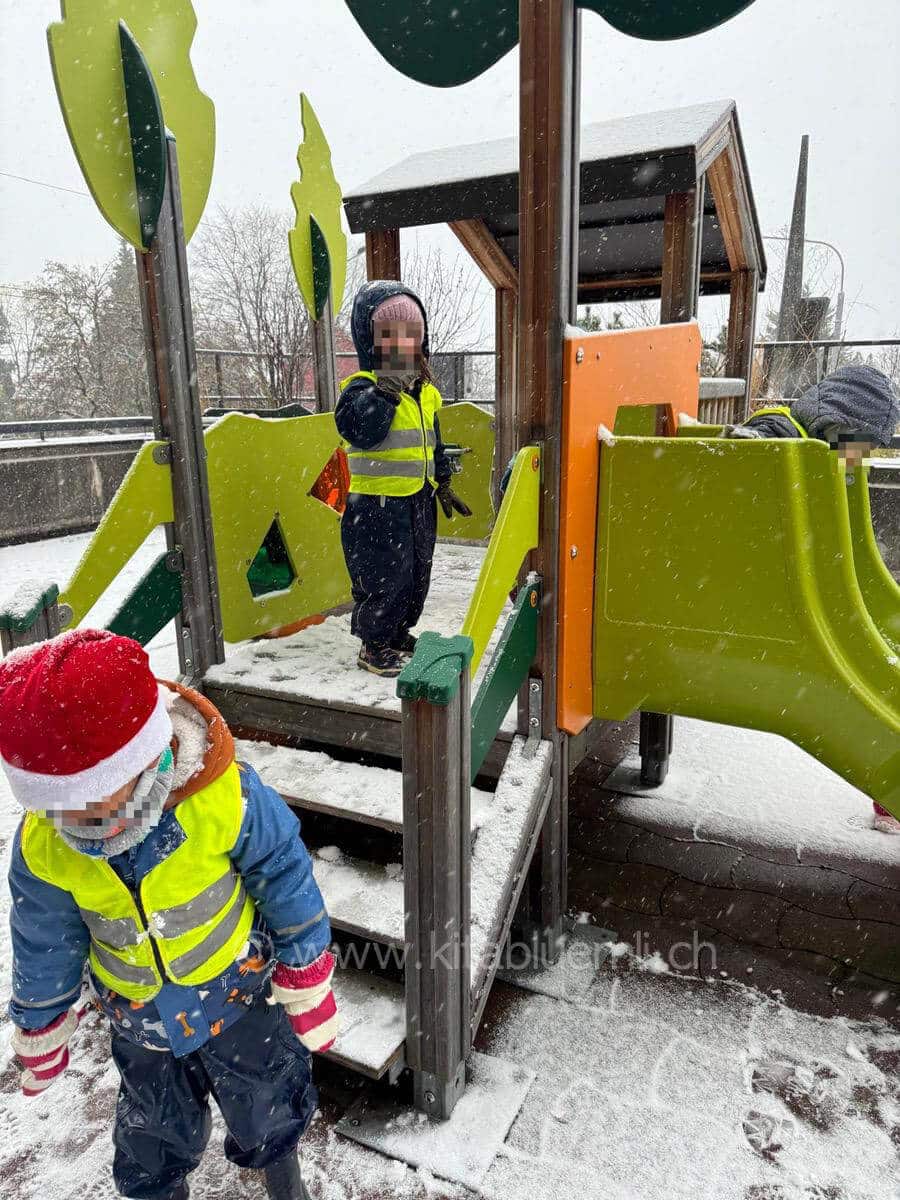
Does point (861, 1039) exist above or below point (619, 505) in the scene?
below

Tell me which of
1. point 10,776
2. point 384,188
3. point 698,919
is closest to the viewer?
point 10,776

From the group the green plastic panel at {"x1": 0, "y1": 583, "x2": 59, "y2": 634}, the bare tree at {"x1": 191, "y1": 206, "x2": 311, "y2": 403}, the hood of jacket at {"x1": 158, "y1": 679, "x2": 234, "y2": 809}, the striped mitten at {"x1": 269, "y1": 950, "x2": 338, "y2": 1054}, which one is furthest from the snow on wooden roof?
the bare tree at {"x1": 191, "y1": 206, "x2": 311, "y2": 403}

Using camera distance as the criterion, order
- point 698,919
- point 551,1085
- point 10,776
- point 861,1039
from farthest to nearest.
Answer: point 698,919 → point 861,1039 → point 551,1085 → point 10,776

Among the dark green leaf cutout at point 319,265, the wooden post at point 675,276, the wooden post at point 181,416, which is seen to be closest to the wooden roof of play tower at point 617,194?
the wooden post at point 675,276

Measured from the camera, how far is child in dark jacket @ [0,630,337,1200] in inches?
47.3

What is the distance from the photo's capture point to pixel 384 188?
4777mm

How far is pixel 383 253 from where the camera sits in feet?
16.6

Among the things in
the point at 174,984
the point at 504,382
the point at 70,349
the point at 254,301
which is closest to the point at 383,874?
the point at 174,984

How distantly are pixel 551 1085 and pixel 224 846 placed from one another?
53.0 inches

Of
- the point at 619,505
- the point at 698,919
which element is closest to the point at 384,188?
the point at 619,505

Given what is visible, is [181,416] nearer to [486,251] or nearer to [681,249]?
[681,249]

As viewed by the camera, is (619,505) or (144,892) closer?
(144,892)

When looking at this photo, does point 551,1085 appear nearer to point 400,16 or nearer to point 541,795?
point 541,795

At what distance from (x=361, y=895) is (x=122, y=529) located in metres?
1.55
